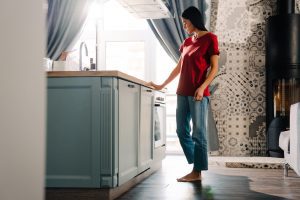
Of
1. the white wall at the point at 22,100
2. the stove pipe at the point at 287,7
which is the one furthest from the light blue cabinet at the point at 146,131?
the white wall at the point at 22,100

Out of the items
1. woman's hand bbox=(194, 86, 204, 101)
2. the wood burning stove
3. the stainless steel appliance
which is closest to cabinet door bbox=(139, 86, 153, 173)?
the stainless steel appliance

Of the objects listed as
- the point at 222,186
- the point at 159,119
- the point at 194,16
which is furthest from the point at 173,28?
the point at 222,186

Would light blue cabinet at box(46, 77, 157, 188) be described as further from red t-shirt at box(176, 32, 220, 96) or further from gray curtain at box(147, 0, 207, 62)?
gray curtain at box(147, 0, 207, 62)

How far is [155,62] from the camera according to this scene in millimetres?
5453

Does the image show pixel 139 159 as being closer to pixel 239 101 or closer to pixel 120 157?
pixel 120 157

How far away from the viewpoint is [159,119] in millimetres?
3818

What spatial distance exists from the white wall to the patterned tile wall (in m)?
4.26

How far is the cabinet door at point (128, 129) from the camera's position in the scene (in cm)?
251

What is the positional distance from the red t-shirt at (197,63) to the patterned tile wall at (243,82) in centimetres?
184

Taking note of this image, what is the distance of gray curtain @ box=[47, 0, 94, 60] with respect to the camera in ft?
17.2

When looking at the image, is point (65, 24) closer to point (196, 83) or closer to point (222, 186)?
point (196, 83)

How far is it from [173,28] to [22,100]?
14.4 ft

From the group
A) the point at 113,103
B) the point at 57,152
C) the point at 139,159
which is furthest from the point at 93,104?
the point at 139,159

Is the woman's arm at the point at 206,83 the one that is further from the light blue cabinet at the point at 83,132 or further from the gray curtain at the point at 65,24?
the gray curtain at the point at 65,24
